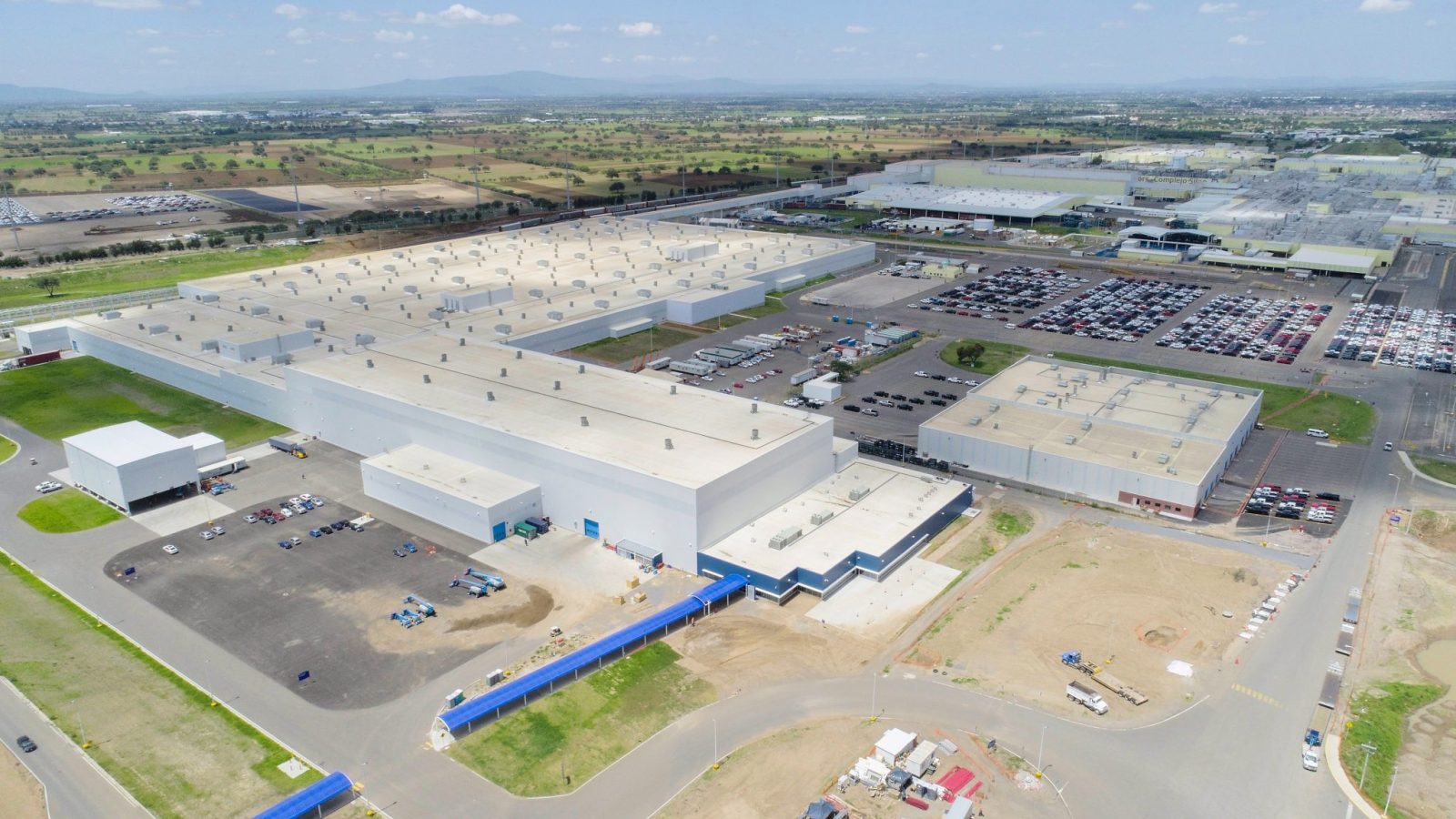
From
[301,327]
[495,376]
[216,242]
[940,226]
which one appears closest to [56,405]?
[301,327]

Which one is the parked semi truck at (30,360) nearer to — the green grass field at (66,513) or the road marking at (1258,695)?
the green grass field at (66,513)

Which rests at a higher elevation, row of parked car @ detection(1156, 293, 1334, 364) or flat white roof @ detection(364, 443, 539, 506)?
row of parked car @ detection(1156, 293, 1334, 364)

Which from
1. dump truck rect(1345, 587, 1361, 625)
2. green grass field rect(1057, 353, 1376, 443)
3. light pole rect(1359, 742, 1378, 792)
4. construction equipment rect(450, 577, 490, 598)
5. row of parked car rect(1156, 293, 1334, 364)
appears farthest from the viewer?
row of parked car rect(1156, 293, 1334, 364)

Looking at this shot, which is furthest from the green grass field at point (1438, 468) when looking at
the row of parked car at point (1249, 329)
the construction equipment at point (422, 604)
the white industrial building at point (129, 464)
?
the white industrial building at point (129, 464)

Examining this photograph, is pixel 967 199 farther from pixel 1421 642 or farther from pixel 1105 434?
pixel 1421 642

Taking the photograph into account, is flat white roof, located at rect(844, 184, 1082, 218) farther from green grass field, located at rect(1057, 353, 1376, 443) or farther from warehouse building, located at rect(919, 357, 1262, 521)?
warehouse building, located at rect(919, 357, 1262, 521)

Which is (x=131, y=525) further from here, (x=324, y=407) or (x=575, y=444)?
(x=575, y=444)

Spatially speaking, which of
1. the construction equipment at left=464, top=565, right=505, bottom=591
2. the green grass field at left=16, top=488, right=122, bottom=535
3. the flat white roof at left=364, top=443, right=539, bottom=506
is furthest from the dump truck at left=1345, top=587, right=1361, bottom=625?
the green grass field at left=16, top=488, right=122, bottom=535
